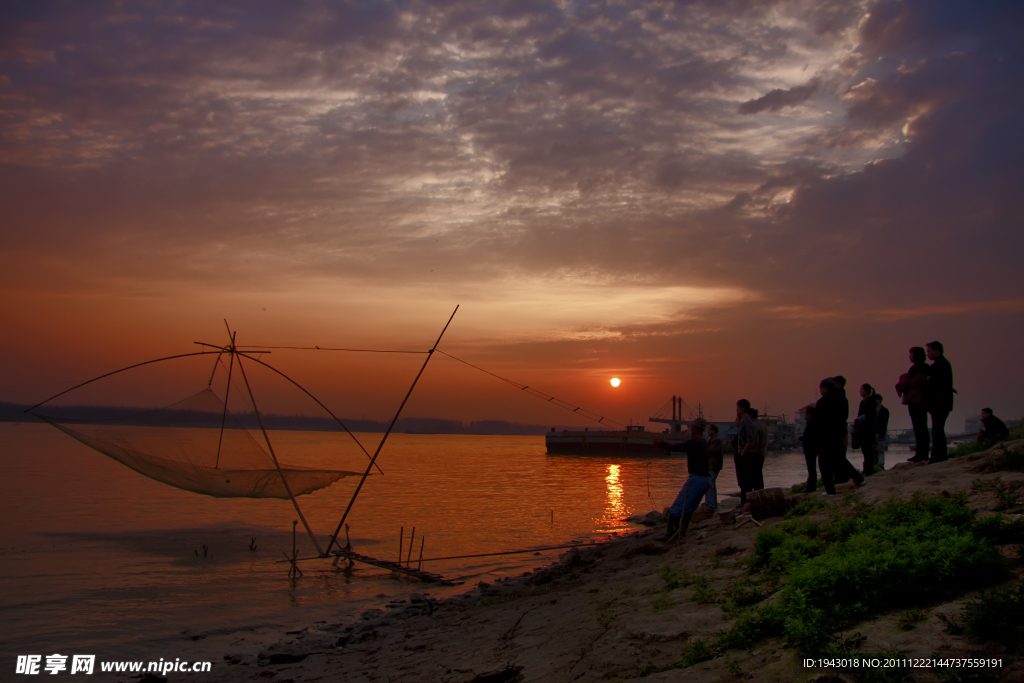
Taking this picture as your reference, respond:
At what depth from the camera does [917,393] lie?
10.4 metres

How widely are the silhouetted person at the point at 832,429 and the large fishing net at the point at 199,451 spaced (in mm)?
10953

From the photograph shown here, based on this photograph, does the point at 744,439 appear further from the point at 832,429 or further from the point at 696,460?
the point at 832,429

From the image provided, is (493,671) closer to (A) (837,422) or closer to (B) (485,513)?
(A) (837,422)

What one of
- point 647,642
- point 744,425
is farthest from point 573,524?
Answer: point 647,642

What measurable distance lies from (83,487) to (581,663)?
141ft

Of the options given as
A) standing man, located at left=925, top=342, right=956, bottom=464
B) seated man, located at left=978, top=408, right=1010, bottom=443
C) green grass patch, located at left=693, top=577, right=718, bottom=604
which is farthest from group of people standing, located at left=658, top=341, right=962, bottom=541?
green grass patch, located at left=693, top=577, right=718, bottom=604

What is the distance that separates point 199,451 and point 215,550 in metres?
4.92

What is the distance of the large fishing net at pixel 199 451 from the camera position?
15.2 m

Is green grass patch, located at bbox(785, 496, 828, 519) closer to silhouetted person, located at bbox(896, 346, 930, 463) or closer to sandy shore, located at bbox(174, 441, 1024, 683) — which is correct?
sandy shore, located at bbox(174, 441, 1024, 683)

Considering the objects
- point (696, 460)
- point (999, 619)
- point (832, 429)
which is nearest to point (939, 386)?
point (832, 429)

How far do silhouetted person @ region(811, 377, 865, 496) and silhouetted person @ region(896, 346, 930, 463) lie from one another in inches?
48.4

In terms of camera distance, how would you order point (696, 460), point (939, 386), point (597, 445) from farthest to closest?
point (597, 445)
point (696, 460)
point (939, 386)

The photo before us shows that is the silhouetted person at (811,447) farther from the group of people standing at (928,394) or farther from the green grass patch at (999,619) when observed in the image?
the green grass patch at (999,619)

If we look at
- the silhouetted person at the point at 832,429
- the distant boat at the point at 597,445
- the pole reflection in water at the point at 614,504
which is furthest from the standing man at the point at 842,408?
the distant boat at the point at 597,445
